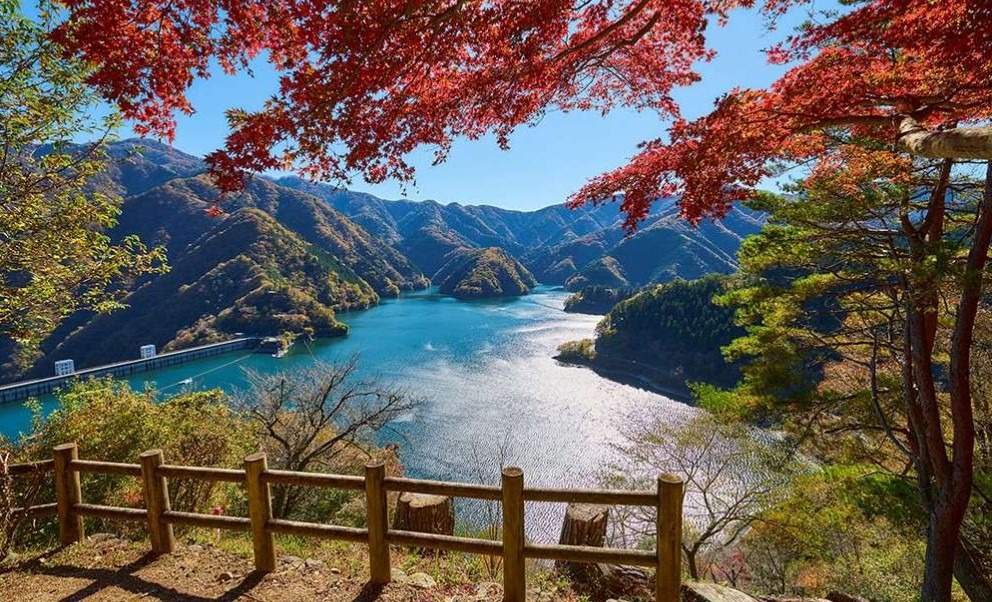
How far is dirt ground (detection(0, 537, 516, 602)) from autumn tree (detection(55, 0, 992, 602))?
9.38 ft

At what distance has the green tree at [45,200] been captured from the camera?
4051 millimetres

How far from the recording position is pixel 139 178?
5502 inches

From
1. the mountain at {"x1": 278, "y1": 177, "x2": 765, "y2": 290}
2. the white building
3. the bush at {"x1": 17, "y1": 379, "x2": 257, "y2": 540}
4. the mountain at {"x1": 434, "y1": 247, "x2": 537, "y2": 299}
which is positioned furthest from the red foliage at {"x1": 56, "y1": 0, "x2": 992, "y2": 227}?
the mountain at {"x1": 434, "y1": 247, "x2": 537, "y2": 299}

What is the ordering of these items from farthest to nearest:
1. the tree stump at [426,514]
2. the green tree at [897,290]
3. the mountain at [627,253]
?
the mountain at [627,253]
the tree stump at [426,514]
the green tree at [897,290]

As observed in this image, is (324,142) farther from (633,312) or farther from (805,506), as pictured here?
(633,312)

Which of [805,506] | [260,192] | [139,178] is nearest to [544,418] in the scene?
[805,506]

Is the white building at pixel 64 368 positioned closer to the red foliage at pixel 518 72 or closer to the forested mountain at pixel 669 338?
the forested mountain at pixel 669 338

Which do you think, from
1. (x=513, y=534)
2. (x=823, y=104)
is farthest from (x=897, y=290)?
(x=513, y=534)

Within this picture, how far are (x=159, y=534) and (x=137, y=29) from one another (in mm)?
3813

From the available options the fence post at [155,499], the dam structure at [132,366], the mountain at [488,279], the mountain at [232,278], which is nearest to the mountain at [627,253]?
the mountain at [488,279]

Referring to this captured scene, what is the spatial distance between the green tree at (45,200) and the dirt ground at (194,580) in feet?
8.88

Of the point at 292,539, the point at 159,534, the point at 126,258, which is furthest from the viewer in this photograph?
the point at 292,539

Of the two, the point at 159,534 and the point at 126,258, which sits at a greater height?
the point at 126,258

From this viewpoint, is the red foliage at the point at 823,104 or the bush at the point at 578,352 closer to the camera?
the red foliage at the point at 823,104
